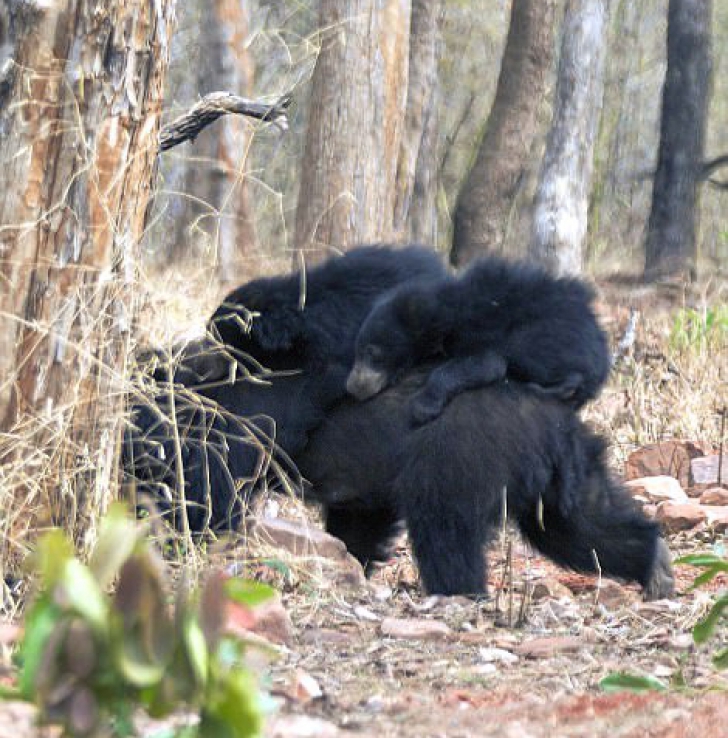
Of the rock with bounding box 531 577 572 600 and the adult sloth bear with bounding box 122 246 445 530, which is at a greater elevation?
the adult sloth bear with bounding box 122 246 445 530

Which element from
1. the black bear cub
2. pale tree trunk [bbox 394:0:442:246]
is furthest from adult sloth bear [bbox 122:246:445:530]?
pale tree trunk [bbox 394:0:442:246]

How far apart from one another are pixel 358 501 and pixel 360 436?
28cm

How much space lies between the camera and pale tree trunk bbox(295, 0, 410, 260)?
10.2 meters

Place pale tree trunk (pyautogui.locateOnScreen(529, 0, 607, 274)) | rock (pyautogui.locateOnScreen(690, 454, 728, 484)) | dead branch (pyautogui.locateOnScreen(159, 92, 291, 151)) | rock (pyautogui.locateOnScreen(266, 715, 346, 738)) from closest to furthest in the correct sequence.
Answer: rock (pyautogui.locateOnScreen(266, 715, 346, 738))
dead branch (pyautogui.locateOnScreen(159, 92, 291, 151))
rock (pyautogui.locateOnScreen(690, 454, 728, 484))
pale tree trunk (pyautogui.locateOnScreen(529, 0, 607, 274))

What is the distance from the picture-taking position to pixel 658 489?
7.61 meters

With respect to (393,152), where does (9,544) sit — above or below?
below

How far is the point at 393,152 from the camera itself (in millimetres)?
10742

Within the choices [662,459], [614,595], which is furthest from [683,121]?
[614,595]

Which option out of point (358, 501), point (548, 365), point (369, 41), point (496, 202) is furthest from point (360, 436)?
point (496, 202)

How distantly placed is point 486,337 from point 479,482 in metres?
0.57

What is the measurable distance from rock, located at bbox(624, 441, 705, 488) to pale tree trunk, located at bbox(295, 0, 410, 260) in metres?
2.67

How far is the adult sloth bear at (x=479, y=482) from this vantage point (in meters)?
5.33

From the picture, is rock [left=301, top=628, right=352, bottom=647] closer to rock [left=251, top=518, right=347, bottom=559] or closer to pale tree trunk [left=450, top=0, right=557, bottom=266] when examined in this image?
rock [left=251, top=518, right=347, bottom=559]

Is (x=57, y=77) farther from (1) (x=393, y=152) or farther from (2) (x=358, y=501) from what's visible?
(1) (x=393, y=152)
